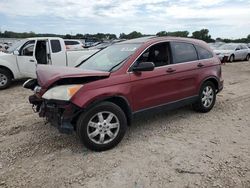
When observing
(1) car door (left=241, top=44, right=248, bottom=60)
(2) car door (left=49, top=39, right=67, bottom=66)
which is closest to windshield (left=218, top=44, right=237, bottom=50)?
(1) car door (left=241, top=44, right=248, bottom=60)

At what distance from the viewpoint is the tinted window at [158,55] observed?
4984 millimetres

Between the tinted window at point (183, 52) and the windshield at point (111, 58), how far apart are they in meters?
0.87

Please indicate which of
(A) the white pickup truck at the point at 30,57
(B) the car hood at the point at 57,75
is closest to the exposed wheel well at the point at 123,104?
(B) the car hood at the point at 57,75

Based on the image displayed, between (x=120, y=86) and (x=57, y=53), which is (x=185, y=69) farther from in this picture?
(x=57, y=53)

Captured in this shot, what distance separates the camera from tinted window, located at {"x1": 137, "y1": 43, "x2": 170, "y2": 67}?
4984 mm

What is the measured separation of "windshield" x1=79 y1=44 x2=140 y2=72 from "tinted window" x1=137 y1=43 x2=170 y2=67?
0.25 m

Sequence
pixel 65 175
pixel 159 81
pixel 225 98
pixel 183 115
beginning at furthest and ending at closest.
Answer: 1. pixel 225 98
2. pixel 183 115
3. pixel 159 81
4. pixel 65 175

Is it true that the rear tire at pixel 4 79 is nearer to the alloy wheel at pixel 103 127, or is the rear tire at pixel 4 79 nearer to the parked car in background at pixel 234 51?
the alloy wheel at pixel 103 127

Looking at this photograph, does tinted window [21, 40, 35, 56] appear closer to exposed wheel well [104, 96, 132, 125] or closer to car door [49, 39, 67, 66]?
car door [49, 39, 67, 66]

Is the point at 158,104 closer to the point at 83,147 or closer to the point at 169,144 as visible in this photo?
the point at 169,144

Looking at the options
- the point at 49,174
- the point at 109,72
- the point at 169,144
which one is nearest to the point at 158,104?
the point at 169,144

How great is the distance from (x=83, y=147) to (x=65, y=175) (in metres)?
0.82

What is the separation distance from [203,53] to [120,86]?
2.60 m

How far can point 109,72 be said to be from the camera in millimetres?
4383
